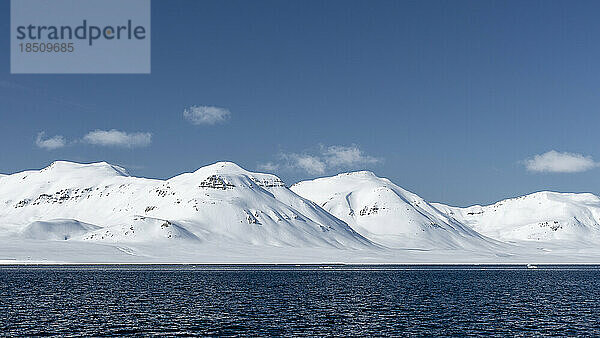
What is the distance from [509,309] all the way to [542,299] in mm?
19435

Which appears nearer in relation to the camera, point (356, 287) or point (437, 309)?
point (437, 309)

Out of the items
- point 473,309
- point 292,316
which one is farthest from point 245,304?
point 473,309

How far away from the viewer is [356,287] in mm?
137000

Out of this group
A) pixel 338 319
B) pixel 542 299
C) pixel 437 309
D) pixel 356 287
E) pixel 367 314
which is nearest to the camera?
pixel 338 319

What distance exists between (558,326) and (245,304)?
42.2m

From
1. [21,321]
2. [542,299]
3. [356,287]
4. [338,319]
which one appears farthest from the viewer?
[356,287]

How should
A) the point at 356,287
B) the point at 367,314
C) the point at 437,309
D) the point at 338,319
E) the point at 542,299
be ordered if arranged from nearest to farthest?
the point at 338,319 → the point at 367,314 → the point at 437,309 → the point at 542,299 → the point at 356,287

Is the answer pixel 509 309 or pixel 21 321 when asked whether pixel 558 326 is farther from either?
pixel 21 321

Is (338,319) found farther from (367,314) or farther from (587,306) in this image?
(587,306)

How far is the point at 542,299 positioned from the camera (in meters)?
110

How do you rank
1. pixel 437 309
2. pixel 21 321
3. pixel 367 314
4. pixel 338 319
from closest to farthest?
pixel 21 321
pixel 338 319
pixel 367 314
pixel 437 309

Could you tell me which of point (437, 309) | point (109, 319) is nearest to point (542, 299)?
point (437, 309)

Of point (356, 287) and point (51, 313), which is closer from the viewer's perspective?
point (51, 313)

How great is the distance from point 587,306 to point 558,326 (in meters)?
26.0
